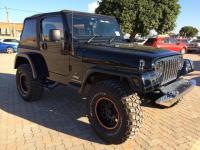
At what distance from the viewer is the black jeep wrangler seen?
412 cm

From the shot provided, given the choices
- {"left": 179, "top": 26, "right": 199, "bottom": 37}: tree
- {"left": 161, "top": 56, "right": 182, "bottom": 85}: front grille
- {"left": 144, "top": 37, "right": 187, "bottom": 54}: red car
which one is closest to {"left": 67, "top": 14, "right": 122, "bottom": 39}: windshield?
{"left": 161, "top": 56, "right": 182, "bottom": 85}: front grille

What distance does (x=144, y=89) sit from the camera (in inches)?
153

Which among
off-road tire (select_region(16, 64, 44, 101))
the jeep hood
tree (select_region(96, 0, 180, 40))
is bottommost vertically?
off-road tire (select_region(16, 64, 44, 101))

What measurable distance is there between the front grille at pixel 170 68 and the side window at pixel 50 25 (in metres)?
2.10

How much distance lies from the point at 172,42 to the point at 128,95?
57.5 feet

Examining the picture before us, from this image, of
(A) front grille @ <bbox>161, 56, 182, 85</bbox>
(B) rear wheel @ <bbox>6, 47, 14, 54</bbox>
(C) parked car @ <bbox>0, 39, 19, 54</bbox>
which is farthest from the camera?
(B) rear wheel @ <bbox>6, 47, 14, 54</bbox>

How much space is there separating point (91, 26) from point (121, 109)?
7.04 ft

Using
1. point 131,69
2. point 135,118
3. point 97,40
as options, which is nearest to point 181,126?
point 135,118

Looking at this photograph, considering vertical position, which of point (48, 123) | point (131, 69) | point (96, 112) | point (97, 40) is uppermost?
point (97, 40)

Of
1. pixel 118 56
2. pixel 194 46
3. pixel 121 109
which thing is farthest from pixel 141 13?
pixel 121 109

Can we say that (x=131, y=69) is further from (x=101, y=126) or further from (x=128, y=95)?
(x=101, y=126)

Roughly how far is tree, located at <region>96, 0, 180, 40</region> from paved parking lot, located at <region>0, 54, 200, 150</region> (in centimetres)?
2214

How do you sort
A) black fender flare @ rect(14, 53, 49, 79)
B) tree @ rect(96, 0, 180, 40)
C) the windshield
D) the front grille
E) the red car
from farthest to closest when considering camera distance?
tree @ rect(96, 0, 180, 40)
the red car
black fender flare @ rect(14, 53, 49, 79)
the windshield
the front grille

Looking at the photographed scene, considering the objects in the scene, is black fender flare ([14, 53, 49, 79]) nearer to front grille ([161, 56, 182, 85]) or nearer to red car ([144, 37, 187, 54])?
front grille ([161, 56, 182, 85])
